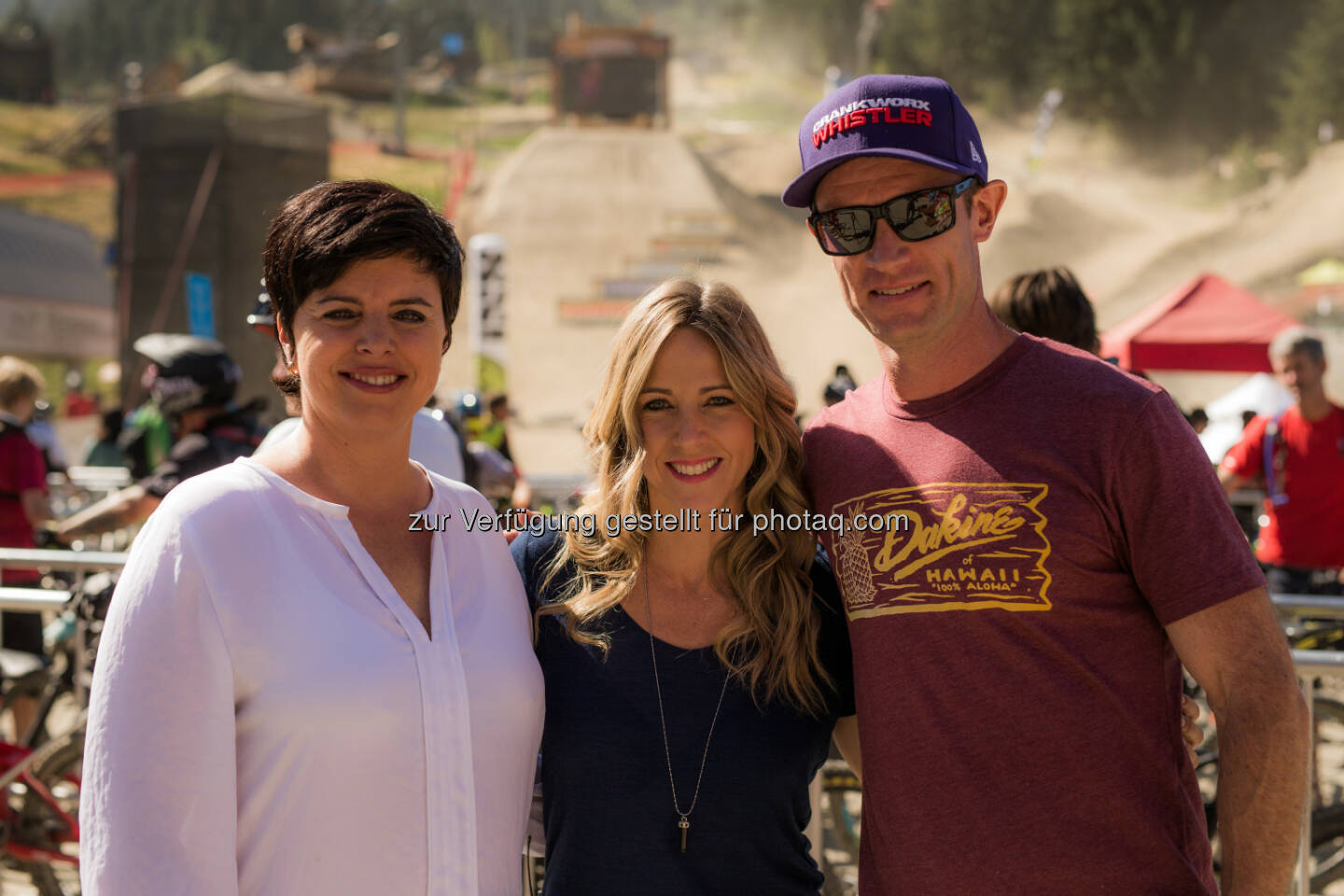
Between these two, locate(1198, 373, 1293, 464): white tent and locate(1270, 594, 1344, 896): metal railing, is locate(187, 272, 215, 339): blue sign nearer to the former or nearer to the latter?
locate(1198, 373, 1293, 464): white tent

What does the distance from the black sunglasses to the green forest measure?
34384mm

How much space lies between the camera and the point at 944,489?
6.55 ft

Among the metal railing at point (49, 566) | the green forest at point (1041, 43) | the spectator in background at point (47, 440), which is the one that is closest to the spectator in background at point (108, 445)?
the spectator in background at point (47, 440)

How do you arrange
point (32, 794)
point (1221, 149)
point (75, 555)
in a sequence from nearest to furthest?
point (75, 555) → point (32, 794) → point (1221, 149)

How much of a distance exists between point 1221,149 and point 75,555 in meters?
36.6

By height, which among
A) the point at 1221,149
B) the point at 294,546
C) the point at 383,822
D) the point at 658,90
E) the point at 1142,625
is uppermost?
the point at 658,90

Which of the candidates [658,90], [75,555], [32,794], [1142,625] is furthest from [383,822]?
[658,90]

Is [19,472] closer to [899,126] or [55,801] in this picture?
[55,801]

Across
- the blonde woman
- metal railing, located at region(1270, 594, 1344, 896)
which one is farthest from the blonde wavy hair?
metal railing, located at region(1270, 594, 1344, 896)

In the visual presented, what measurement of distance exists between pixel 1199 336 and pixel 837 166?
9.99 metres

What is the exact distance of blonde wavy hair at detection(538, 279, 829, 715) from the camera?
2.31 metres

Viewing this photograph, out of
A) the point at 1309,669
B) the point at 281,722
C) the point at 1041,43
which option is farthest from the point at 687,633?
the point at 1041,43

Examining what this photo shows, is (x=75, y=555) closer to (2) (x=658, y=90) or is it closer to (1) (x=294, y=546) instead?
(1) (x=294, y=546)

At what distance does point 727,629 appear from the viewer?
90.8 inches
